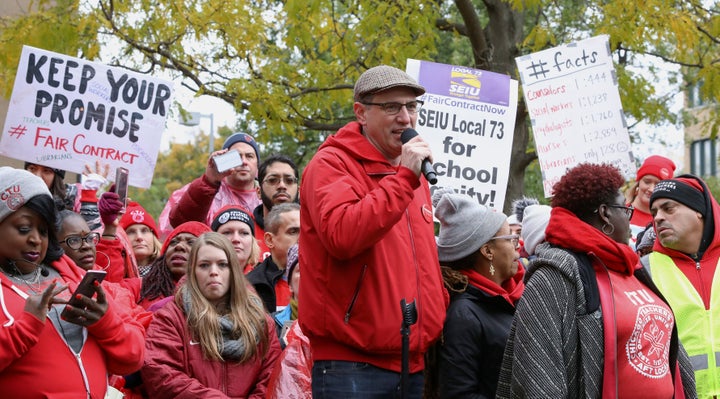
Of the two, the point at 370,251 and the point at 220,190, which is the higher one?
the point at 220,190

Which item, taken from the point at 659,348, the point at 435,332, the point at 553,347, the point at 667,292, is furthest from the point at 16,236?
the point at 667,292

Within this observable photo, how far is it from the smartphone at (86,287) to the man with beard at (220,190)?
297 centimetres

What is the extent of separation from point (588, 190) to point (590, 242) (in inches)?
11.0

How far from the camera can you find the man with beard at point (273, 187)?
7801 millimetres

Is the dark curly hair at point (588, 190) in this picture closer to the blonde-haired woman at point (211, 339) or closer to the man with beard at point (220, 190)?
the blonde-haired woman at point (211, 339)

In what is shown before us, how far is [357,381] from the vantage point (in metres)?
4.50

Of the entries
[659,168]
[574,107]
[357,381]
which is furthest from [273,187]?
[357,381]

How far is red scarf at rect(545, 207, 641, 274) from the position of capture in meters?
4.75

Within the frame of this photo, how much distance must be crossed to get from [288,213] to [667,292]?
2.58 m

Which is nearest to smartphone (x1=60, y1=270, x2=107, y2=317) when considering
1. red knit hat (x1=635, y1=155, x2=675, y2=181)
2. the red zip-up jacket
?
the red zip-up jacket

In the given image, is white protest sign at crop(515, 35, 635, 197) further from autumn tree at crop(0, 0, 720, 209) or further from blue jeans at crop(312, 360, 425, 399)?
blue jeans at crop(312, 360, 425, 399)

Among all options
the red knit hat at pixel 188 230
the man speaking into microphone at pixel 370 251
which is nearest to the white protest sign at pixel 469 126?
the red knit hat at pixel 188 230

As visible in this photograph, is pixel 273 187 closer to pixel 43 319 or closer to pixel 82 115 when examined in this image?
pixel 82 115

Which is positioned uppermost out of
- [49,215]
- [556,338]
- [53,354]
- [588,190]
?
[588,190]
